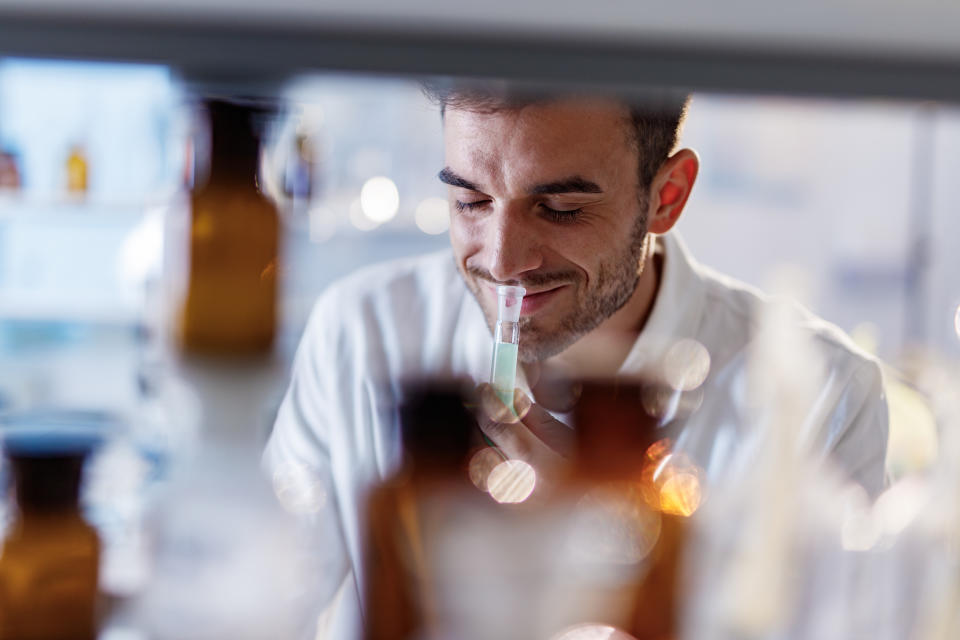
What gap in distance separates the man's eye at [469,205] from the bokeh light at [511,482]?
23cm

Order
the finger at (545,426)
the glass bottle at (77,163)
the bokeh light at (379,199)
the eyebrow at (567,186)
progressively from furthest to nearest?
1. the glass bottle at (77,163)
2. the bokeh light at (379,199)
3. the eyebrow at (567,186)
4. the finger at (545,426)

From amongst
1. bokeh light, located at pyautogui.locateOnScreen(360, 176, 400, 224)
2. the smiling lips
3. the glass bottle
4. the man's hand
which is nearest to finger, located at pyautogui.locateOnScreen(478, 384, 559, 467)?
the man's hand

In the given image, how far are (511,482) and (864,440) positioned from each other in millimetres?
358

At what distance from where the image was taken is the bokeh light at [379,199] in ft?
3.13

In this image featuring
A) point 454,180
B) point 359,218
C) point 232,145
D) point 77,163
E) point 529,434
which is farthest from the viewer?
point 77,163

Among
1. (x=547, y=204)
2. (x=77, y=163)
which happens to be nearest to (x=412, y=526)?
(x=547, y=204)

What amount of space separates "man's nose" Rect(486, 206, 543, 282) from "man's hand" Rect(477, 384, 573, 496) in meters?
0.11

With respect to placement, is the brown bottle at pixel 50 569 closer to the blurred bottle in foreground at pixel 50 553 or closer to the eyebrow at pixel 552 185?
the blurred bottle in foreground at pixel 50 553

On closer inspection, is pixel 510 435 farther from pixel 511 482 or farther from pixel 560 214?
pixel 560 214

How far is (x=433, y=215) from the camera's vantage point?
79 cm

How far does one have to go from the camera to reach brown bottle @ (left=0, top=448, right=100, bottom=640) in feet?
1.48

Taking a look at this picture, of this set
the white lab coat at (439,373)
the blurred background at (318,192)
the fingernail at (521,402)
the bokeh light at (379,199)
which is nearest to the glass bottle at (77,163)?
the blurred background at (318,192)

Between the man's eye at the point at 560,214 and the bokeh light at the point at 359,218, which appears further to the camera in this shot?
the bokeh light at the point at 359,218

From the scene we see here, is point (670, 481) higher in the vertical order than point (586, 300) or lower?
lower
